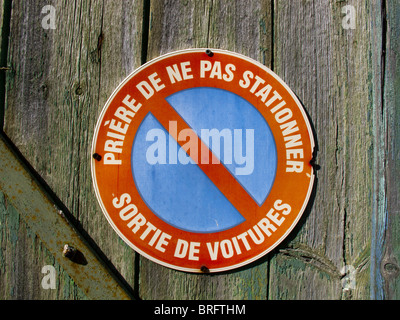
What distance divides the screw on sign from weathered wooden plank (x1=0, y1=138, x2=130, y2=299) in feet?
0.43

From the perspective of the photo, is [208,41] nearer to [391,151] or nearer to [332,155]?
[332,155]

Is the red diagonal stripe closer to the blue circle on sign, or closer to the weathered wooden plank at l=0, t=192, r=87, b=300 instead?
the blue circle on sign

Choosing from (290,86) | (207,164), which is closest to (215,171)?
(207,164)

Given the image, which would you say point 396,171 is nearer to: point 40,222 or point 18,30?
point 40,222

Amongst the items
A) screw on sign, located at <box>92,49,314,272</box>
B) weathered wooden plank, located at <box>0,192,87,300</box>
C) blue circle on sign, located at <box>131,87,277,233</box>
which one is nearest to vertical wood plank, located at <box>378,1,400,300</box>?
screw on sign, located at <box>92,49,314,272</box>

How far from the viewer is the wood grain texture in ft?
3.94

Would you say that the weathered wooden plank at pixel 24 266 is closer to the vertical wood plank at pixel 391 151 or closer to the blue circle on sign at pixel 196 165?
the blue circle on sign at pixel 196 165

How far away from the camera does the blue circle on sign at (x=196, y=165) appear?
116cm

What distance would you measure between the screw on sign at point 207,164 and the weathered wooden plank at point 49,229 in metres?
0.13

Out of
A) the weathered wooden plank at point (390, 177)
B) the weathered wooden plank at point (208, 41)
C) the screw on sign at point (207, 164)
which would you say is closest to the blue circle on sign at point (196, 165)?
the screw on sign at point (207, 164)

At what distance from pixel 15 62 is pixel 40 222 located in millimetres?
496

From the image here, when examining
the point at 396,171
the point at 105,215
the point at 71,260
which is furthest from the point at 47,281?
the point at 396,171

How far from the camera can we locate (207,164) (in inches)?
46.1

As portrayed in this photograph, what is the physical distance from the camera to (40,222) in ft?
4.00
